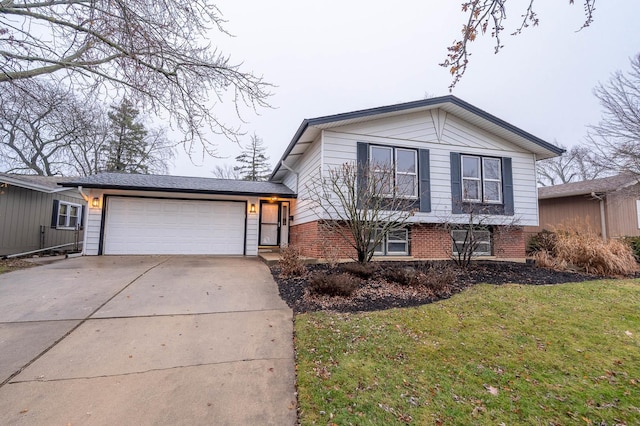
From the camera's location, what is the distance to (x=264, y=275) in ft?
22.2

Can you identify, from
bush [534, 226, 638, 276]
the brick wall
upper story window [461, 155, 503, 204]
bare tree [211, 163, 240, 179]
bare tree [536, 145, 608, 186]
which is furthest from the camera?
bare tree [211, 163, 240, 179]

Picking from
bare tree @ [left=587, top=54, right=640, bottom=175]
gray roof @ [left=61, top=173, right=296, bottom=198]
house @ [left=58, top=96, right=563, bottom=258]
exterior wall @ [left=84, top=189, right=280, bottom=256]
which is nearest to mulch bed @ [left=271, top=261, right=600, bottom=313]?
house @ [left=58, top=96, right=563, bottom=258]

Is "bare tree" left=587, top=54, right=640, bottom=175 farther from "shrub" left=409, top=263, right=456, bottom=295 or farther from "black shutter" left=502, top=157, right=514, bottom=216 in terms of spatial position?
→ "shrub" left=409, top=263, right=456, bottom=295

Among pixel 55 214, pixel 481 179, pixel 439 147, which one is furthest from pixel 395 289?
pixel 55 214

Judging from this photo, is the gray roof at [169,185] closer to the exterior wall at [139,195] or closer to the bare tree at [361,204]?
the exterior wall at [139,195]

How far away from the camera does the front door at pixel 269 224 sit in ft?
38.9

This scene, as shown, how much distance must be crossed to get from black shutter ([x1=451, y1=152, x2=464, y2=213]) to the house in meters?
0.03

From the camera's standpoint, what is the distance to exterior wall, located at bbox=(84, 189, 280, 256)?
9578mm

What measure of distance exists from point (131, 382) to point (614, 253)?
10857mm

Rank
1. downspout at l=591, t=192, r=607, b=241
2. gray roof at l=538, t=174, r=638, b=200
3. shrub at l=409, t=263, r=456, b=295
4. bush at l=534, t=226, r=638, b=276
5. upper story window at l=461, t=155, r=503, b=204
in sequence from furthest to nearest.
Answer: downspout at l=591, t=192, r=607, b=241
gray roof at l=538, t=174, r=638, b=200
upper story window at l=461, t=155, r=503, b=204
bush at l=534, t=226, r=638, b=276
shrub at l=409, t=263, r=456, b=295

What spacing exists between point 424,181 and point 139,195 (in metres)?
9.67

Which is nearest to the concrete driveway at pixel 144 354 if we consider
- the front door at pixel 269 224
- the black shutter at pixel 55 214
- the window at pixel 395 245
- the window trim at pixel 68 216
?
the window at pixel 395 245

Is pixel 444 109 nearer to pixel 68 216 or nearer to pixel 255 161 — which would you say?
pixel 68 216

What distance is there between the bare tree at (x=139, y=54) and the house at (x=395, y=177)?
11.7 feet
